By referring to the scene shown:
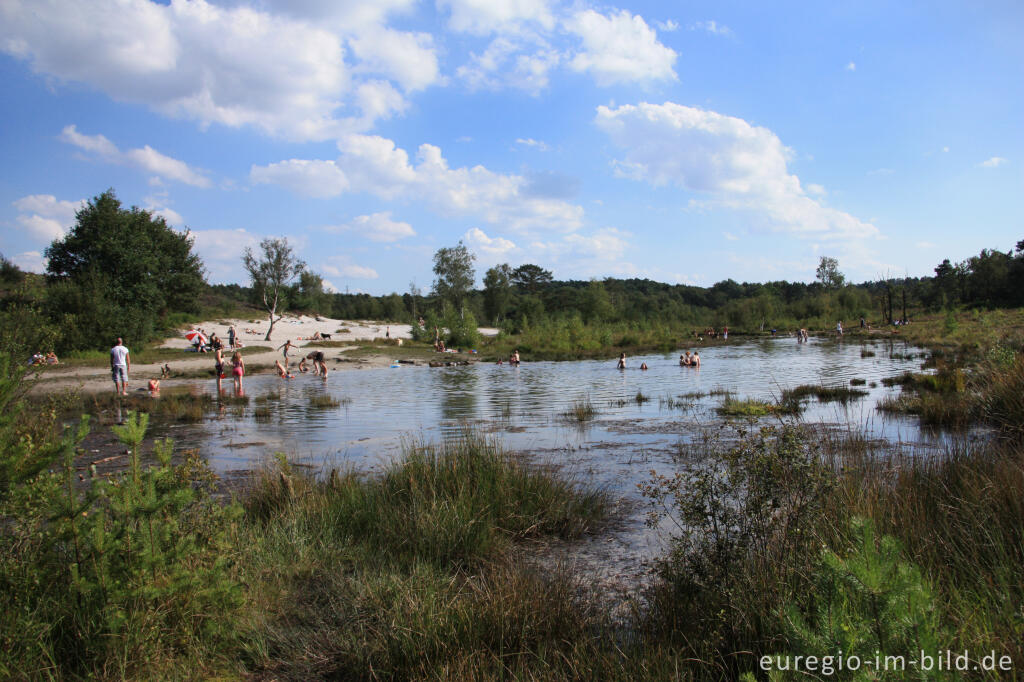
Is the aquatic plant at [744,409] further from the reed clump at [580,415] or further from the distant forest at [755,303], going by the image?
the distant forest at [755,303]

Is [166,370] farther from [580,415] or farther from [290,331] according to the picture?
[290,331]

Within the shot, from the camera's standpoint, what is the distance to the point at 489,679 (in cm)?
318

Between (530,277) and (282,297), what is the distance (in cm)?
9032

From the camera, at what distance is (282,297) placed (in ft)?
227

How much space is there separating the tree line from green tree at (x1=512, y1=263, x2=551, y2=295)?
2112 cm

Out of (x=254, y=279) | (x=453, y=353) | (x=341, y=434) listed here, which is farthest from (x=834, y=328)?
(x=341, y=434)

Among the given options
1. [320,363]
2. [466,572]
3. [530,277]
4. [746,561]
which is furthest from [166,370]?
[530,277]

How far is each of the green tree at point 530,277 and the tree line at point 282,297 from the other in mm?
21116

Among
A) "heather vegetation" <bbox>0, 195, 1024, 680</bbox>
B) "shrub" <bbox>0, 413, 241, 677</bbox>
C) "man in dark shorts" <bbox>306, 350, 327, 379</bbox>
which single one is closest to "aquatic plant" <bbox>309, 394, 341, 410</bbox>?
"man in dark shorts" <bbox>306, 350, 327, 379</bbox>

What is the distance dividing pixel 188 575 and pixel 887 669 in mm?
3375

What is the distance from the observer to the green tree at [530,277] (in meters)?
152

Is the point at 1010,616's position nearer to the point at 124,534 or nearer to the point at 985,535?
the point at 985,535

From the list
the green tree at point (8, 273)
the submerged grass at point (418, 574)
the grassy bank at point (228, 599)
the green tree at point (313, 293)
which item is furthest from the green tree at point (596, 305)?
the grassy bank at point (228, 599)

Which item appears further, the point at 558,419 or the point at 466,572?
the point at 558,419
